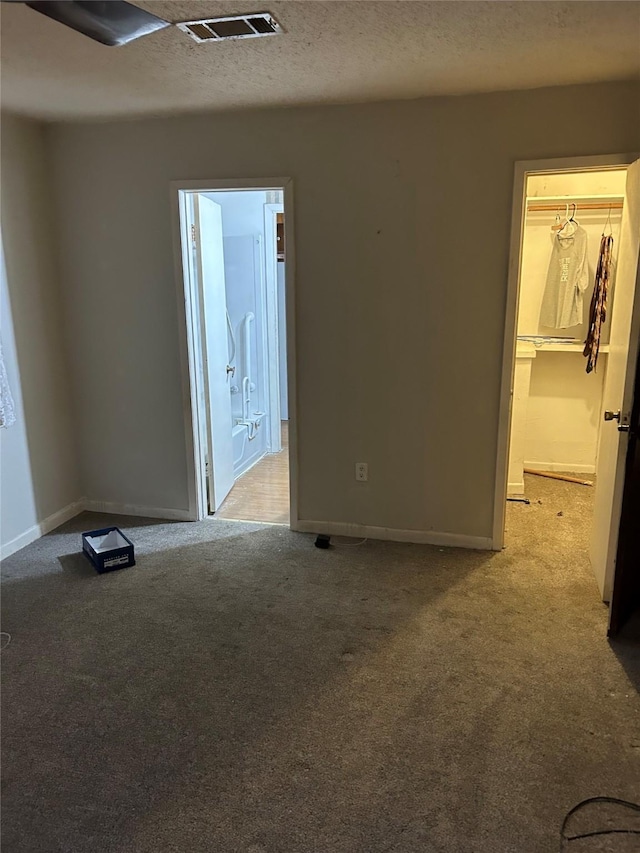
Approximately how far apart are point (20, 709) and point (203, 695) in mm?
659

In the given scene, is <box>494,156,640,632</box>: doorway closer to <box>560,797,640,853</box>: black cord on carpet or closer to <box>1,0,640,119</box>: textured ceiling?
<box>1,0,640,119</box>: textured ceiling

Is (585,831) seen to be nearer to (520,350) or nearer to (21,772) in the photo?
(21,772)

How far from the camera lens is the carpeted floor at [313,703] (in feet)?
5.71

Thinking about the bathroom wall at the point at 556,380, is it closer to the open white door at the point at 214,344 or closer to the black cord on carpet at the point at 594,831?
the open white door at the point at 214,344

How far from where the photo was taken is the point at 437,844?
166 cm

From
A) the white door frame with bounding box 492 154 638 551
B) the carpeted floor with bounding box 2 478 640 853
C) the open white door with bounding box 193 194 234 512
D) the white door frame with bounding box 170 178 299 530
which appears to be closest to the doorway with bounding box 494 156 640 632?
the white door frame with bounding box 492 154 638 551

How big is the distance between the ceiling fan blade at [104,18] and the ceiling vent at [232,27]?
101mm

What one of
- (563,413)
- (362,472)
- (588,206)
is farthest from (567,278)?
(362,472)

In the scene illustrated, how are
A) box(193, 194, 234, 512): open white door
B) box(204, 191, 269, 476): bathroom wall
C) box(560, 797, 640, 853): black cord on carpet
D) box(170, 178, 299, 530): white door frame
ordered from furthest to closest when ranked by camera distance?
box(204, 191, 269, 476): bathroom wall, box(193, 194, 234, 512): open white door, box(170, 178, 299, 530): white door frame, box(560, 797, 640, 853): black cord on carpet

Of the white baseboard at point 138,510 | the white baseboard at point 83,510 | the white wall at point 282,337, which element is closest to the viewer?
the white baseboard at point 83,510

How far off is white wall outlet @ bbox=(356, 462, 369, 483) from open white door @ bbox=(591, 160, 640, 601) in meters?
1.23

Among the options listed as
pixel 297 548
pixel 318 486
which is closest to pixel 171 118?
pixel 318 486

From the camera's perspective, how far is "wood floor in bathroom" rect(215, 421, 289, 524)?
155 inches

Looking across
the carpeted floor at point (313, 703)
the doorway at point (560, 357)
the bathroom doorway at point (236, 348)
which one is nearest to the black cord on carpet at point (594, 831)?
the carpeted floor at point (313, 703)
